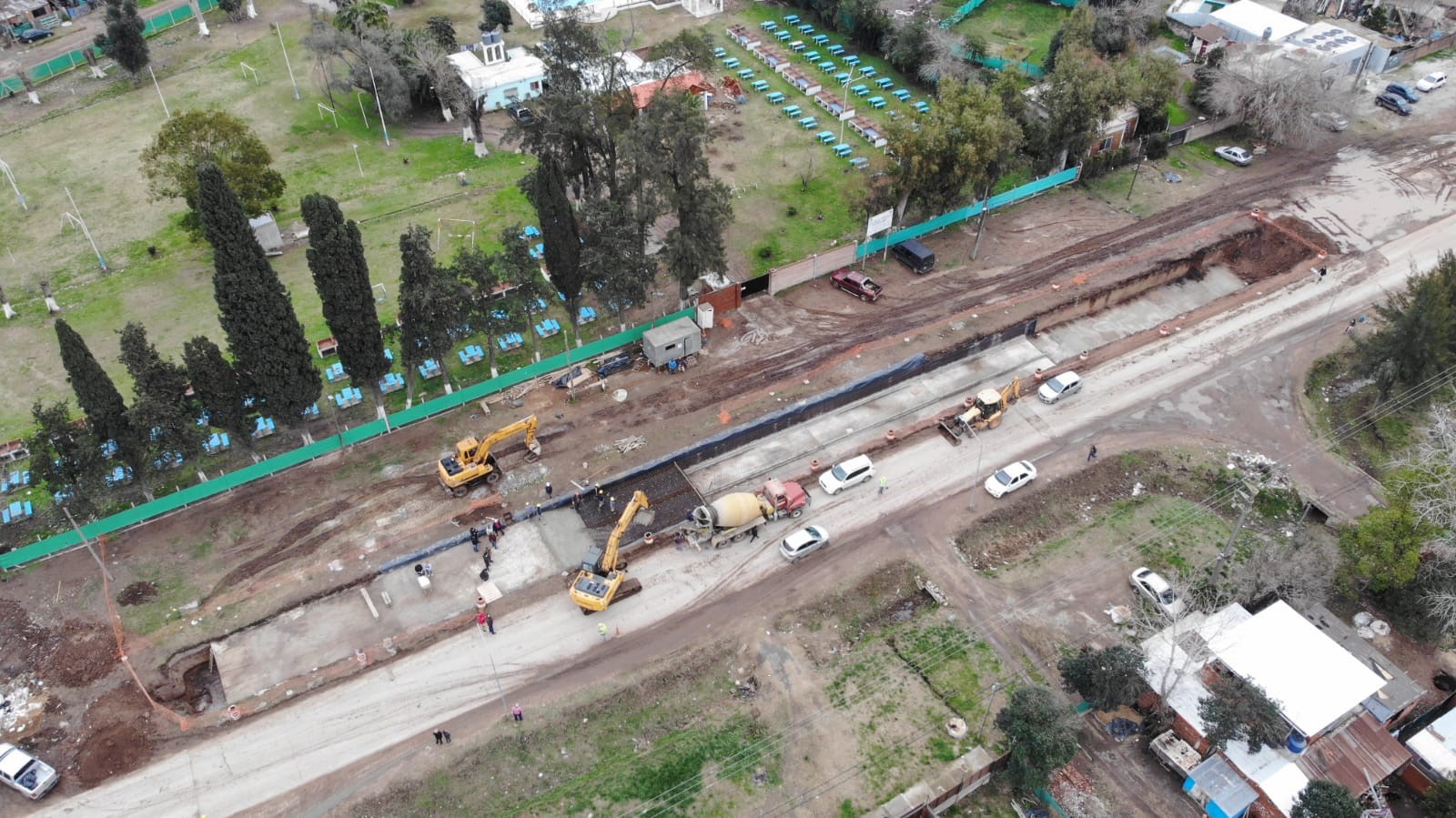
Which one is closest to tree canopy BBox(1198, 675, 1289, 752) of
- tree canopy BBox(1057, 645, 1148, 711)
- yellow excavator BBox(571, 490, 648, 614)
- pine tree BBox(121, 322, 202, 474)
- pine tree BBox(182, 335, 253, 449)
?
tree canopy BBox(1057, 645, 1148, 711)

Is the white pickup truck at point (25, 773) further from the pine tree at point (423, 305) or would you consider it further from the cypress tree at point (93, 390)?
the pine tree at point (423, 305)

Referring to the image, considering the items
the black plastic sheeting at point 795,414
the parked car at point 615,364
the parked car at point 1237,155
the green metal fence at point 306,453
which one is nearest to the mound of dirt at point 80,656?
the green metal fence at point 306,453

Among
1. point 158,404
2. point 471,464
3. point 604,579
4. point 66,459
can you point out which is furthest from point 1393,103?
point 66,459

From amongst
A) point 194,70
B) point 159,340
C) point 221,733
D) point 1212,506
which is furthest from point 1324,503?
point 194,70

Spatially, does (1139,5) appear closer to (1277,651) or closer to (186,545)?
(1277,651)

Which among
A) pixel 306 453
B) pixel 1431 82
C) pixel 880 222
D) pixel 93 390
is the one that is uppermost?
pixel 93 390

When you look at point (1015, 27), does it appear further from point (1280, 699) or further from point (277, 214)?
point (1280, 699)
